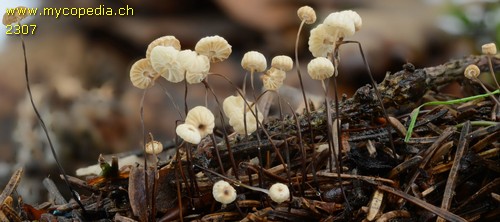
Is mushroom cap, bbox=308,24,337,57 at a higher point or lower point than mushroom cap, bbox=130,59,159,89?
higher

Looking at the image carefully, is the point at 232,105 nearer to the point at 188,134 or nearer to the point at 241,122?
the point at 241,122

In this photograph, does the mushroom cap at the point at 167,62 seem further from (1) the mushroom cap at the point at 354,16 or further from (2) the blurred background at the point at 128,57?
(2) the blurred background at the point at 128,57

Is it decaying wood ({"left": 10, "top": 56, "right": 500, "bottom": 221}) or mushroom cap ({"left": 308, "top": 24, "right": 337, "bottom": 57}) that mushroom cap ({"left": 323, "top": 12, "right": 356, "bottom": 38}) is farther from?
decaying wood ({"left": 10, "top": 56, "right": 500, "bottom": 221})

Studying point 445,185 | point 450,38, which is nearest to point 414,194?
point 445,185

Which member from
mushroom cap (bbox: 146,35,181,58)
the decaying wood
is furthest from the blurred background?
mushroom cap (bbox: 146,35,181,58)

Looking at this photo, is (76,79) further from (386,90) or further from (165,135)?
(386,90)

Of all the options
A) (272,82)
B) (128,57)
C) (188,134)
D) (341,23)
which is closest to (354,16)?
(341,23)
